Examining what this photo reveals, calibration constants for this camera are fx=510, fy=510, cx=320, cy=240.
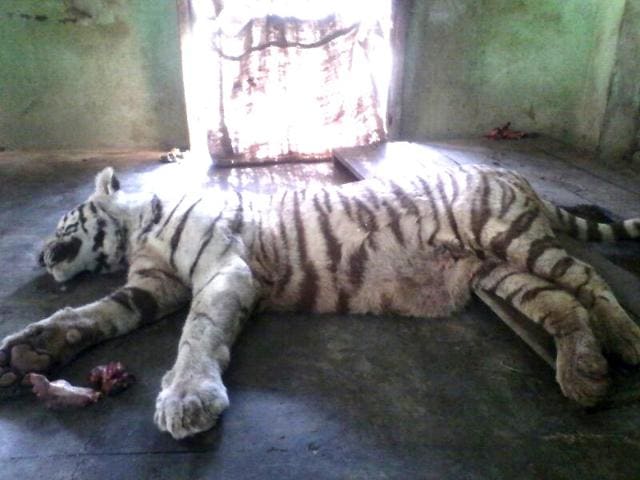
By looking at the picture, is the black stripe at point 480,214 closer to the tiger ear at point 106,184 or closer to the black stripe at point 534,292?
the black stripe at point 534,292

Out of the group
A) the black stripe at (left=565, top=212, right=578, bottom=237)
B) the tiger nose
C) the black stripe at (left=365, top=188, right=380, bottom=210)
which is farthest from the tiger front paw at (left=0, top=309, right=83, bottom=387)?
the black stripe at (left=565, top=212, right=578, bottom=237)

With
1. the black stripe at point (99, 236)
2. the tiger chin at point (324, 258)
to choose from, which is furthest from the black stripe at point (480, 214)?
the black stripe at point (99, 236)

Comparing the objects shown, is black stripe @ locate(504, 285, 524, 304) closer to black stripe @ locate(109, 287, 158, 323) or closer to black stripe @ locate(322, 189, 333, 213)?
black stripe @ locate(322, 189, 333, 213)

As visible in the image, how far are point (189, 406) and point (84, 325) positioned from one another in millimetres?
686

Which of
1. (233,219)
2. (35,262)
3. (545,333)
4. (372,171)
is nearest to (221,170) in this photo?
(372,171)

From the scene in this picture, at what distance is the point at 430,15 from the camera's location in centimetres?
464

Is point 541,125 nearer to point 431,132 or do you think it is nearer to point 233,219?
point 431,132

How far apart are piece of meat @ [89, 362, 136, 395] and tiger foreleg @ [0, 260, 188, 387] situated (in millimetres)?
178

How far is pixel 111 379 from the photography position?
5.53 ft

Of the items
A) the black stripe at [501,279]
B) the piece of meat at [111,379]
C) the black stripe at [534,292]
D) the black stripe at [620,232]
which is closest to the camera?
the piece of meat at [111,379]

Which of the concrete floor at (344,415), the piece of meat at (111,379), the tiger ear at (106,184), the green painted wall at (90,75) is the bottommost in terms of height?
the concrete floor at (344,415)

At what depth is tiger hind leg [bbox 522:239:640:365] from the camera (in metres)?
1.69

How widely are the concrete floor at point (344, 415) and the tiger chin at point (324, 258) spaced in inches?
4.1

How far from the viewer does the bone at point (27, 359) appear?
5.55 feet
